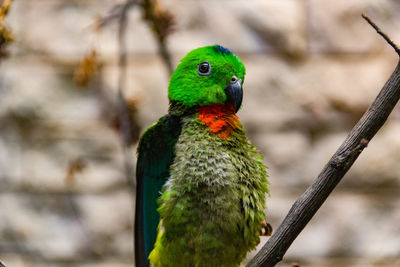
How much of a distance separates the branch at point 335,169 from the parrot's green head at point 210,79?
0.84ft

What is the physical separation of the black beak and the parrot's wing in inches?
4.6

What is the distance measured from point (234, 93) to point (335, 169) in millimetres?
272

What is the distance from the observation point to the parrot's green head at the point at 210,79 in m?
0.96

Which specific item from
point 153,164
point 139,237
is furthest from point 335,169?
point 139,237

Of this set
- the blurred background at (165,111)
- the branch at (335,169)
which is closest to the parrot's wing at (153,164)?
the branch at (335,169)

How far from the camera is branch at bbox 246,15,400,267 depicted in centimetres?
74

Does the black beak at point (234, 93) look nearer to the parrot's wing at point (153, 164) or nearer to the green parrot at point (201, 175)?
the green parrot at point (201, 175)

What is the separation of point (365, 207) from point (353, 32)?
0.65 m

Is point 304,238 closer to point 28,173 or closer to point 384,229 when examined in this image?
point 384,229

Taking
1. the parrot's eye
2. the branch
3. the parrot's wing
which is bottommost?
the branch

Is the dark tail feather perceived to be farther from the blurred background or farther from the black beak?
the blurred background

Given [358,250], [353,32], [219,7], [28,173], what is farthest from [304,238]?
[28,173]

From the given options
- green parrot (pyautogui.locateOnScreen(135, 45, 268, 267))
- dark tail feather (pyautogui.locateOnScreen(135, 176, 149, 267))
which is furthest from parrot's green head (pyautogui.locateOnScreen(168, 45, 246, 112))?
dark tail feather (pyautogui.locateOnScreen(135, 176, 149, 267))

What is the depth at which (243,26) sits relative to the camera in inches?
71.1
